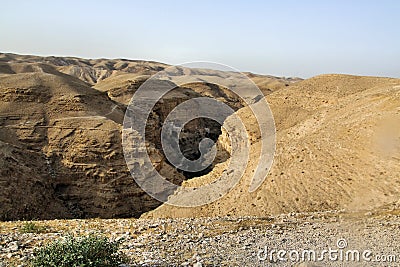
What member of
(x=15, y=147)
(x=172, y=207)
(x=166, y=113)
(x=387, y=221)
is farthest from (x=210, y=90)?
(x=387, y=221)

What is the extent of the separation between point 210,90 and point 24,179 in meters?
40.1

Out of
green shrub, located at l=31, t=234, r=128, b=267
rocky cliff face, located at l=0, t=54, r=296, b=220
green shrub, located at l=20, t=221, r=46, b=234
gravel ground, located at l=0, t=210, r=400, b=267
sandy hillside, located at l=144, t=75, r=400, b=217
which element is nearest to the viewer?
green shrub, located at l=31, t=234, r=128, b=267

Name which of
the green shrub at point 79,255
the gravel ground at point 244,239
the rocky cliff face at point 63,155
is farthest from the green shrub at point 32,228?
the rocky cliff face at point 63,155

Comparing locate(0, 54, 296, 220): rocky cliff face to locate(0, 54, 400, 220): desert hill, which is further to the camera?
locate(0, 54, 296, 220): rocky cliff face

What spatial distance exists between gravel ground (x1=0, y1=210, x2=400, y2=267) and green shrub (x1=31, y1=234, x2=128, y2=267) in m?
0.69

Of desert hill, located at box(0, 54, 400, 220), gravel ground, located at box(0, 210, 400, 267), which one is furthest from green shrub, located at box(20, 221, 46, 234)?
desert hill, located at box(0, 54, 400, 220)

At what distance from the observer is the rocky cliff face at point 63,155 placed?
56.7 feet

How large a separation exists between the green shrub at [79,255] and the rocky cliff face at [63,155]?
11.4m

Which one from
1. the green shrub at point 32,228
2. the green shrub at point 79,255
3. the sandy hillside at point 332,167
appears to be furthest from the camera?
the sandy hillside at point 332,167

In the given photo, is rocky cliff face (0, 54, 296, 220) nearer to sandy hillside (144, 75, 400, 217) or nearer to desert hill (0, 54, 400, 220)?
desert hill (0, 54, 400, 220)

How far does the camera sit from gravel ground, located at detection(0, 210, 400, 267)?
5828mm

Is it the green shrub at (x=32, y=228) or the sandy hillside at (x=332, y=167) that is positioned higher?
the sandy hillside at (x=332, y=167)

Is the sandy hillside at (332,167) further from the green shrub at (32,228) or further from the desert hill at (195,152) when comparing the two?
the green shrub at (32,228)

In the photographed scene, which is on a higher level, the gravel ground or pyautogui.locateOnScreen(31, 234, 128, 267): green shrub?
pyautogui.locateOnScreen(31, 234, 128, 267): green shrub
